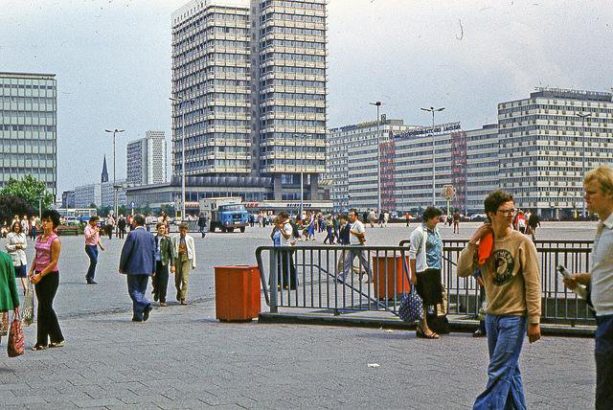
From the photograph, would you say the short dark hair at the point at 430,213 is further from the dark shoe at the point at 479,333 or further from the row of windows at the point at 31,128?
the row of windows at the point at 31,128

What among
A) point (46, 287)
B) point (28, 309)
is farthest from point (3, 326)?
point (46, 287)

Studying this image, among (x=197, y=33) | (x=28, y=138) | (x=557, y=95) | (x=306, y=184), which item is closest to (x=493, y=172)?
(x=557, y=95)

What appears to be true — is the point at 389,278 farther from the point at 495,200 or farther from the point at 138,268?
the point at 495,200

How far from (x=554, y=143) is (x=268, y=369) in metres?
167

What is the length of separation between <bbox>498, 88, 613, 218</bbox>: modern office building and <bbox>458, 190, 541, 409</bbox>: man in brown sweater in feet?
541

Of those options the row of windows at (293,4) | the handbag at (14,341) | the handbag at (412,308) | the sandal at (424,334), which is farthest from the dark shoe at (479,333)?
the row of windows at (293,4)

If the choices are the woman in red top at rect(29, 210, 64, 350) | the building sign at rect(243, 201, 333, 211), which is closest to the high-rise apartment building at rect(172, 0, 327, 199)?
the building sign at rect(243, 201, 333, 211)

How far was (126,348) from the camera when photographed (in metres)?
10.8

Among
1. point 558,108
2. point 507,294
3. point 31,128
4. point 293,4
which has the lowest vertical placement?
point 507,294

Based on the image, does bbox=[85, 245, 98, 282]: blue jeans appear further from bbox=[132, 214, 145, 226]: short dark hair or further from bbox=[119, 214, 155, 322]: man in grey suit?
bbox=[119, 214, 155, 322]: man in grey suit

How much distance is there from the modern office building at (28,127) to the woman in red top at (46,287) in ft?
497

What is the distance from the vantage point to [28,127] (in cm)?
15788

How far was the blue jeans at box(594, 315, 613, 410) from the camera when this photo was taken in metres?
4.83

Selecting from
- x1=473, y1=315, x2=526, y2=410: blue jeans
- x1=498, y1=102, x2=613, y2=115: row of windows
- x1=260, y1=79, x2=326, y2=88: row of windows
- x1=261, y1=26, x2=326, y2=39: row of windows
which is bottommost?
x1=473, y1=315, x2=526, y2=410: blue jeans
